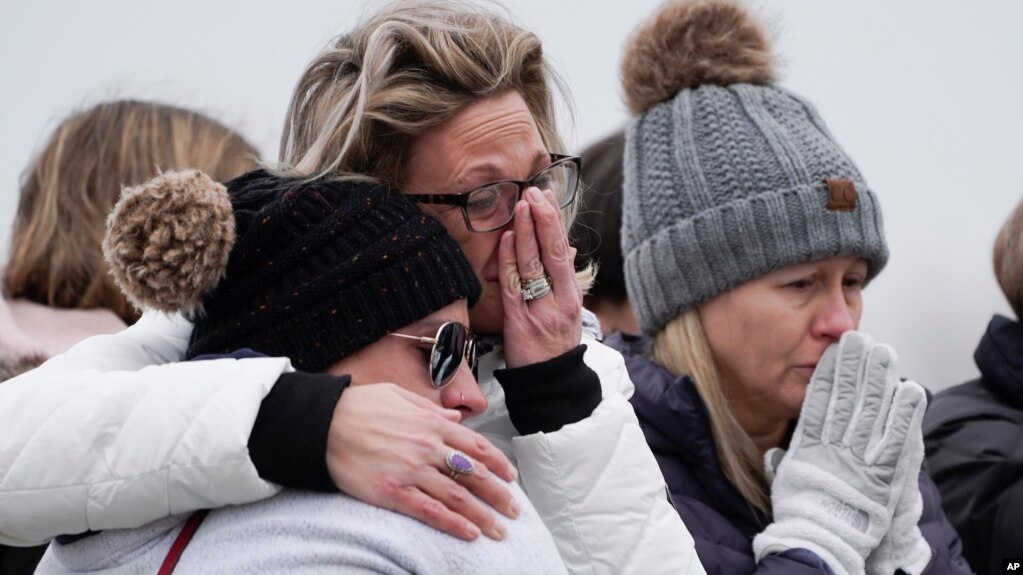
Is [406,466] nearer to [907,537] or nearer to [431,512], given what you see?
[431,512]

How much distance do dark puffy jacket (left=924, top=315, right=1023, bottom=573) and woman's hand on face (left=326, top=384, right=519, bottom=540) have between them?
Result: 1570 millimetres

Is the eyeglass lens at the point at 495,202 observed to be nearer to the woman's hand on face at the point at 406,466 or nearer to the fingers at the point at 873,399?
the woman's hand on face at the point at 406,466

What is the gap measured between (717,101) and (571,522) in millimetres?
1124

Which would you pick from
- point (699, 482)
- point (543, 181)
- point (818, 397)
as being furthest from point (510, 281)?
point (818, 397)

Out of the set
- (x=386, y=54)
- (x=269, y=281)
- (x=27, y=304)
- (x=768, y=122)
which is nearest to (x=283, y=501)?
(x=269, y=281)

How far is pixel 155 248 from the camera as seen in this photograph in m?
1.24

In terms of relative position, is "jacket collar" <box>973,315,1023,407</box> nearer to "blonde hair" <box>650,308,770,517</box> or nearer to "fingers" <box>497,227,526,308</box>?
"blonde hair" <box>650,308,770,517</box>

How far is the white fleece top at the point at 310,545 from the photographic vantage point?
3.77 ft

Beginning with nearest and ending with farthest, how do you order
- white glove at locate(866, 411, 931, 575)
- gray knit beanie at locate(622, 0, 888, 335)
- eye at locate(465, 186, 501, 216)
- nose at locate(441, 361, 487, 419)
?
nose at locate(441, 361, 487, 419) < eye at locate(465, 186, 501, 216) < white glove at locate(866, 411, 931, 575) < gray knit beanie at locate(622, 0, 888, 335)

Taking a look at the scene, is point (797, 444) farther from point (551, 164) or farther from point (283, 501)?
point (283, 501)

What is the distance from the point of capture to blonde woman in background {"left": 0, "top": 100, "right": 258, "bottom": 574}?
2080mm

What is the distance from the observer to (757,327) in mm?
2188

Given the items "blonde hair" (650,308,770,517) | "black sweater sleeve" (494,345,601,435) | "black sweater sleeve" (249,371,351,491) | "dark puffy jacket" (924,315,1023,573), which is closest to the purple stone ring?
"black sweater sleeve" (249,371,351,491)

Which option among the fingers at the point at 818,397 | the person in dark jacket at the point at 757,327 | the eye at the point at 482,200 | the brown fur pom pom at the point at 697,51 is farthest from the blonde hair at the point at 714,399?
the eye at the point at 482,200
